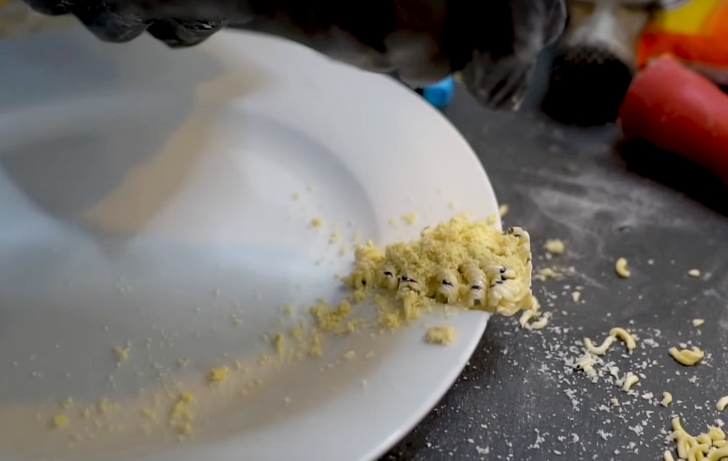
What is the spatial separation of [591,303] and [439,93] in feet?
0.78

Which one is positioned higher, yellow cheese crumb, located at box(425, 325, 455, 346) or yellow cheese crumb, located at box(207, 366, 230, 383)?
yellow cheese crumb, located at box(425, 325, 455, 346)

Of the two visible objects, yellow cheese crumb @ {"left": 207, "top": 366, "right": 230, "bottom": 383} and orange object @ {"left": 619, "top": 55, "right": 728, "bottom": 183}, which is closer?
yellow cheese crumb @ {"left": 207, "top": 366, "right": 230, "bottom": 383}

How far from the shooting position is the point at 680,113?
0.57 metres

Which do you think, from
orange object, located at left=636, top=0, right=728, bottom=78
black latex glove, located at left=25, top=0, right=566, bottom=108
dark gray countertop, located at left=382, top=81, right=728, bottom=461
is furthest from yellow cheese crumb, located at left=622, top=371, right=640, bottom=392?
orange object, located at left=636, top=0, right=728, bottom=78

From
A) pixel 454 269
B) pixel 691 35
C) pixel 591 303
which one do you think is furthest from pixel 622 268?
pixel 691 35

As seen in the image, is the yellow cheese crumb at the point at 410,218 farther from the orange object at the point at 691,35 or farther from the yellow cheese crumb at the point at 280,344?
the orange object at the point at 691,35

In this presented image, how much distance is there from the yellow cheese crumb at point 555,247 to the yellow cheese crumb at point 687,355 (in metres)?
0.10

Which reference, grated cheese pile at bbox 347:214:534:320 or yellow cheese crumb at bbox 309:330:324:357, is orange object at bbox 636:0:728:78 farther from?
yellow cheese crumb at bbox 309:330:324:357

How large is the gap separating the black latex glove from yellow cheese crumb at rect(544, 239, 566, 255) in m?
0.24

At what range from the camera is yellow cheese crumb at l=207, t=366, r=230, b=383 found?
41cm

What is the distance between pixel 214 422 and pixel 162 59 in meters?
0.31

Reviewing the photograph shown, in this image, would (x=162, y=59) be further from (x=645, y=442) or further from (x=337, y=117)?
(x=645, y=442)

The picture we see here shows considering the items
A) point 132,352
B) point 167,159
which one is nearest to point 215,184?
point 167,159

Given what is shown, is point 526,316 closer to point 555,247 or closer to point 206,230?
point 555,247
